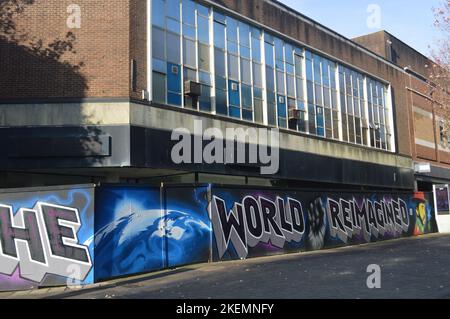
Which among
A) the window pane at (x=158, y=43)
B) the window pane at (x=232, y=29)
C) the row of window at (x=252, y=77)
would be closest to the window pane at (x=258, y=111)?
the row of window at (x=252, y=77)

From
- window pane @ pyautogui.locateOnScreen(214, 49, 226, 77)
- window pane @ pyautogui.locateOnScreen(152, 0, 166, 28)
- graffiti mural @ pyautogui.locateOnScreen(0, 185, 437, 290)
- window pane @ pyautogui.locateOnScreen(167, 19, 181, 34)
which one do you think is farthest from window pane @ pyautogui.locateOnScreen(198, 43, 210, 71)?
graffiti mural @ pyautogui.locateOnScreen(0, 185, 437, 290)

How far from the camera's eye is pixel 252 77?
23.0 meters

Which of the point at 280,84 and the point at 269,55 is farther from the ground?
the point at 269,55

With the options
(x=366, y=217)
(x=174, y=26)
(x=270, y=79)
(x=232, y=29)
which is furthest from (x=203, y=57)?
(x=366, y=217)

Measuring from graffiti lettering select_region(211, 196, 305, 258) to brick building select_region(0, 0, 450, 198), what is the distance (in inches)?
138

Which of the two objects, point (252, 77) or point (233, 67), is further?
point (252, 77)

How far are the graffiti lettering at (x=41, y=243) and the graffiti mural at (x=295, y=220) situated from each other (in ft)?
14.4

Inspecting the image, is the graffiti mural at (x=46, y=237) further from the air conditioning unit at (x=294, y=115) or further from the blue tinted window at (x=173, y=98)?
the air conditioning unit at (x=294, y=115)

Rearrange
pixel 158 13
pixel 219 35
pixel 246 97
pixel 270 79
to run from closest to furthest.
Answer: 1. pixel 158 13
2. pixel 219 35
3. pixel 246 97
4. pixel 270 79

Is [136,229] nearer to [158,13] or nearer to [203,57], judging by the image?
[158,13]

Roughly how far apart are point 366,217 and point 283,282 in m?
13.2

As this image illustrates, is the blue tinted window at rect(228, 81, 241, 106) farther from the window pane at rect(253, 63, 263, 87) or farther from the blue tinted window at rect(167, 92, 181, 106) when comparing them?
the blue tinted window at rect(167, 92, 181, 106)

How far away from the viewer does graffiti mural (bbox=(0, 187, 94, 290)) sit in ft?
36.7

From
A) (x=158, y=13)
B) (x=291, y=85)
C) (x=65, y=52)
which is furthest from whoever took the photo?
(x=291, y=85)
